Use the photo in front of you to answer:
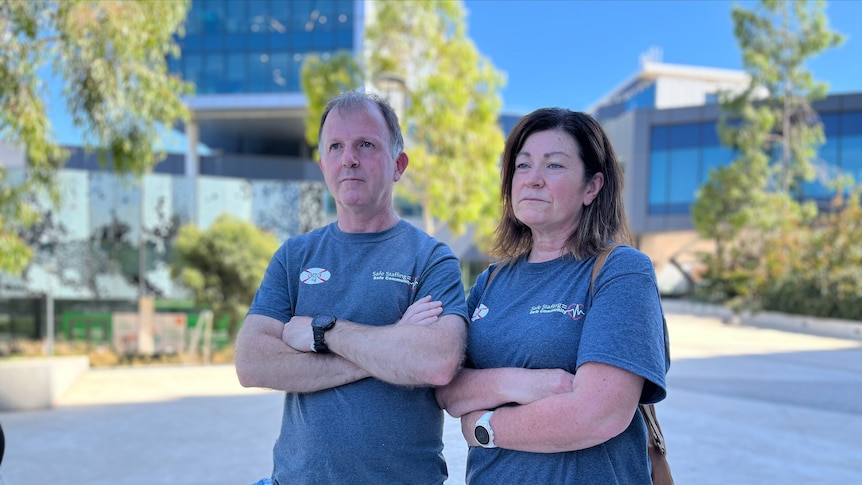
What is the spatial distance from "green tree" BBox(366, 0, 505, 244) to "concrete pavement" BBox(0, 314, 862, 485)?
5783 mm

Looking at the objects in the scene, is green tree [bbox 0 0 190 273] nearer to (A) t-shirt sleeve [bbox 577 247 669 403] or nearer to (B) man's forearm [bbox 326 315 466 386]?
(B) man's forearm [bbox 326 315 466 386]

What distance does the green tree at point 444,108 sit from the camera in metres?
13.7

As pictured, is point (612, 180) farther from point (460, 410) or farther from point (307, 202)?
point (307, 202)

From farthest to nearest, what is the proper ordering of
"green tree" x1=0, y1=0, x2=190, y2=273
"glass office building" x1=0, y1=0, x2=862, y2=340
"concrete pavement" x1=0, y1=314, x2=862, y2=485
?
"glass office building" x1=0, y1=0, x2=862, y2=340 → "green tree" x1=0, y1=0, x2=190, y2=273 → "concrete pavement" x1=0, y1=314, x2=862, y2=485

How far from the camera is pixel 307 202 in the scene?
25.7m

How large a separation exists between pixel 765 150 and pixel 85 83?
26.8 metres

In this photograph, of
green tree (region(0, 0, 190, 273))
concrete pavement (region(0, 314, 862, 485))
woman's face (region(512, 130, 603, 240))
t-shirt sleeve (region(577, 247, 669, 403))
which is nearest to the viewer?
t-shirt sleeve (region(577, 247, 669, 403))

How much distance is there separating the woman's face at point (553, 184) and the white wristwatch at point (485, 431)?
2.00 feet

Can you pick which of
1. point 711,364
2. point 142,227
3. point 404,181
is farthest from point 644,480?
point 142,227

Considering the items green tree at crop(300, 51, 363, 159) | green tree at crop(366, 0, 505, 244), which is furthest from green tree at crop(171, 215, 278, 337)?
green tree at crop(366, 0, 505, 244)

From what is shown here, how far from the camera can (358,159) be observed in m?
2.21

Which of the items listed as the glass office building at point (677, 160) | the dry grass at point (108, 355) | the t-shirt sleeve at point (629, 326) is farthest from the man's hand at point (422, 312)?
the glass office building at point (677, 160)

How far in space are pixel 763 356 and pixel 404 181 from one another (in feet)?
26.8

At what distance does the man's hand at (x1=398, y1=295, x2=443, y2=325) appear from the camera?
6.64 feet
